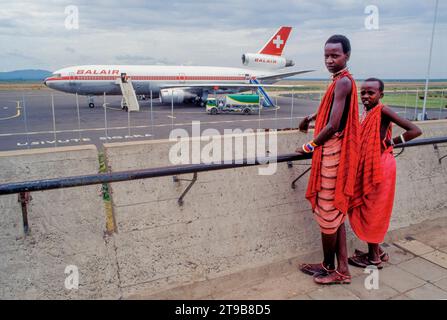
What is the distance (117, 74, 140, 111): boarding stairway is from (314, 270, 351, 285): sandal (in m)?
21.3

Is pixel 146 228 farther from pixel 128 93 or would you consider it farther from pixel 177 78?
pixel 177 78

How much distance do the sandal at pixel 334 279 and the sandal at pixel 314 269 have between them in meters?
0.05

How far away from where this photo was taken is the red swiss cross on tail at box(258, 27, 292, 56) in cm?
3734

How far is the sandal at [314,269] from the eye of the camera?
2914 mm

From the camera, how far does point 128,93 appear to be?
81.5ft

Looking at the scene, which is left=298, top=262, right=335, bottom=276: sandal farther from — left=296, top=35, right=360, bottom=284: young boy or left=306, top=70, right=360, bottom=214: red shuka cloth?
left=306, top=70, right=360, bottom=214: red shuka cloth

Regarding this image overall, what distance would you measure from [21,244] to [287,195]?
2131mm

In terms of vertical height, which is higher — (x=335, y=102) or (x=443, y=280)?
(x=335, y=102)

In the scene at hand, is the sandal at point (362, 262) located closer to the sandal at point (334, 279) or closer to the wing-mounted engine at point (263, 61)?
the sandal at point (334, 279)

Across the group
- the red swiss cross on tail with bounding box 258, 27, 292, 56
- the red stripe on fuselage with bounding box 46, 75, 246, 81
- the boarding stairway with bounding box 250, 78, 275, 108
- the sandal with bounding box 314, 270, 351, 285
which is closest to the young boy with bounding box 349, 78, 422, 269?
the sandal with bounding box 314, 270, 351, 285

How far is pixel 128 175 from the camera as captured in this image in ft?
7.34

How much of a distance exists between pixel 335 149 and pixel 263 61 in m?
34.7
